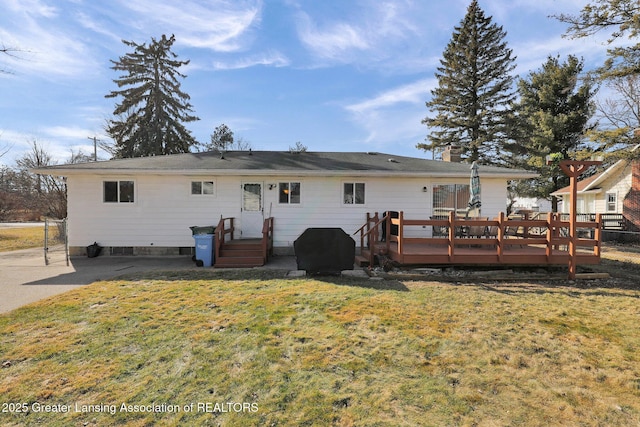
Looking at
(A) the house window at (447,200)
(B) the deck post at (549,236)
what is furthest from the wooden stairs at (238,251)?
(B) the deck post at (549,236)

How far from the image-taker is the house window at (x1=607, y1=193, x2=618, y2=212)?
19.7 meters

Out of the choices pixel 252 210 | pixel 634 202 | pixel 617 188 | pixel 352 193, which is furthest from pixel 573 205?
pixel 617 188

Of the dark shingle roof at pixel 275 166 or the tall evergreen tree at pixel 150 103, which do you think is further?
the tall evergreen tree at pixel 150 103

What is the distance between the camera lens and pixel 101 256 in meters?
10.0

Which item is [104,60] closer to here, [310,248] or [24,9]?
[24,9]

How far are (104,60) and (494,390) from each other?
98.8 ft

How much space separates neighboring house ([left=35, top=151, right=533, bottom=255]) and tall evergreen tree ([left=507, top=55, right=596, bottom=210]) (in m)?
15.8

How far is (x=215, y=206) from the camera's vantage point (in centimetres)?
1012

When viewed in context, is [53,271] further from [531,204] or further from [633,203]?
[531,204]

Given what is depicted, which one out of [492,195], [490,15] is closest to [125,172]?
[492,195]

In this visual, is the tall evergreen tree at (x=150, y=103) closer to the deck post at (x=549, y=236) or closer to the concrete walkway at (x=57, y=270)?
the concrete walkway at (x=57, y=270)

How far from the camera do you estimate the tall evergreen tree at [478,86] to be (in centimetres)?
2295

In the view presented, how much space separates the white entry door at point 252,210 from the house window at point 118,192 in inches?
154

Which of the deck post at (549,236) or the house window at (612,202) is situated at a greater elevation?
the house window at (612,202)
